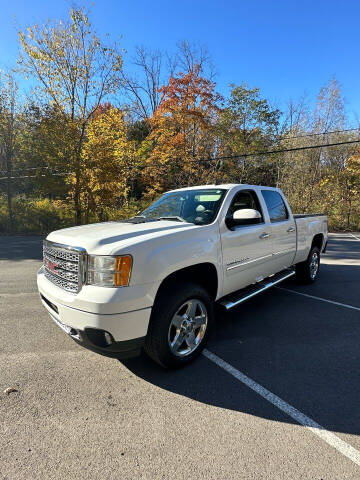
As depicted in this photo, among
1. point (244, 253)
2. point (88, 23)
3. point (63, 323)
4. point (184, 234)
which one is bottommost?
point (63, 323)

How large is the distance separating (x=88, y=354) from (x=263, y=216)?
120 inches

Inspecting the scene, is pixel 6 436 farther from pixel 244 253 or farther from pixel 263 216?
pixel 263 216

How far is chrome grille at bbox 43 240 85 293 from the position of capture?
8.04 ft

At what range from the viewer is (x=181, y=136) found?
19.1m

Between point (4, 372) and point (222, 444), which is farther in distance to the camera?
point (4, 372)

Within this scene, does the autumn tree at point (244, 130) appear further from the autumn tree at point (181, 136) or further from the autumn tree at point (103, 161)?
the autumn tree at point (103, 161)

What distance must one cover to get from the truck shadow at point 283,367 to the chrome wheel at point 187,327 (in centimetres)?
21

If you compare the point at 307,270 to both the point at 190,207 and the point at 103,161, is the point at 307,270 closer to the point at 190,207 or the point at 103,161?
the point at 190,207

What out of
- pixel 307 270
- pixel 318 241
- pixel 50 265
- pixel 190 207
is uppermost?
pixel 190 207

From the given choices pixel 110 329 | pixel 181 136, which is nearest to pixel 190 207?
pixel 110 329

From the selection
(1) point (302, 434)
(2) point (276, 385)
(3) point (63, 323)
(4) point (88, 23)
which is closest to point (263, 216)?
(2) point (276, 385)

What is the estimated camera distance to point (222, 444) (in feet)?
6.33

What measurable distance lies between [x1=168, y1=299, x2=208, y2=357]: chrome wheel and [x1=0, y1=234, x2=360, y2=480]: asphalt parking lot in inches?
8.8

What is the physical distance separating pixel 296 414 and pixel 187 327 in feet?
3.93
